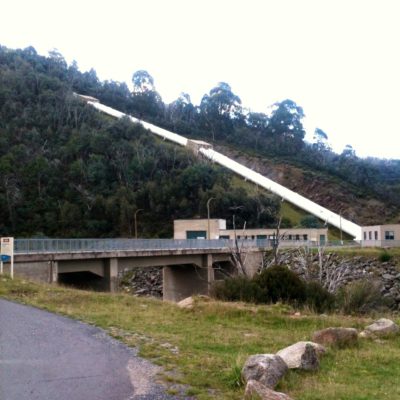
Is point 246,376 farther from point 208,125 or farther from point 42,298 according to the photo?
point 208,125

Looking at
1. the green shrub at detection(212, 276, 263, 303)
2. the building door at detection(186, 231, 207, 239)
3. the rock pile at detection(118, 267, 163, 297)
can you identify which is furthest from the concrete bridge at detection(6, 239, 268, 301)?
the building door at detection(186, 231, 207, 239)

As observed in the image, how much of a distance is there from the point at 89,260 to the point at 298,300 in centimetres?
2037

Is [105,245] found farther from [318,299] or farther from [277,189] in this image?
[277,189]

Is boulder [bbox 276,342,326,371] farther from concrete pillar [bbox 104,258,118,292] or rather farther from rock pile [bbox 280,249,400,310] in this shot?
rock pile [bbox 280,249,400,310]

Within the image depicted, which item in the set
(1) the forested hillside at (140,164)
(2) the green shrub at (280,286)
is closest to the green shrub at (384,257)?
(1) the forested hillside at (140,164)

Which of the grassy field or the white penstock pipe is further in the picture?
the white penstock pipe

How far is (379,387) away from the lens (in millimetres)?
7020

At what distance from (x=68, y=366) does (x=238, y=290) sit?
39.4ft

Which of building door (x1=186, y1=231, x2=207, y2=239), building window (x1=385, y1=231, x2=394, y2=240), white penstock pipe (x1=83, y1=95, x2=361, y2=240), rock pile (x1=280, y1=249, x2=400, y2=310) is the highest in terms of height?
white penstock pipe (x1=83, y1=95, x2=361, y2=240)

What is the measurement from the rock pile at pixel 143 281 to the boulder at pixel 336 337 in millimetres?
46020

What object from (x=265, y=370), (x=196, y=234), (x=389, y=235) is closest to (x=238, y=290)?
(x=265, y=370)

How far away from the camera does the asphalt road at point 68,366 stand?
662cm

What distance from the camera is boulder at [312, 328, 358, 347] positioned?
31.2 ft

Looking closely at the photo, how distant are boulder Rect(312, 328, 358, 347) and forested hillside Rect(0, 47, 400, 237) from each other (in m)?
75.1
